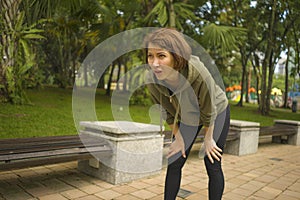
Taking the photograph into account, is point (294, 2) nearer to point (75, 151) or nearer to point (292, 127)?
point (292, 127)

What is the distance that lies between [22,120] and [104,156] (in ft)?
9.85

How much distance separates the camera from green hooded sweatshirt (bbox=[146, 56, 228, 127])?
156 cm

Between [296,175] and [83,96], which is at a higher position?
[83,96]

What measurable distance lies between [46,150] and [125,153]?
30.3 inches

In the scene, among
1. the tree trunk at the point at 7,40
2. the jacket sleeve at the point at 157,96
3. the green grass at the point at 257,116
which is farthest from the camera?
the green grass at the point at 257,116

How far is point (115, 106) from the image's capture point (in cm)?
265

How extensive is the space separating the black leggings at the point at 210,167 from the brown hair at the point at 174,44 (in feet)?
1.65

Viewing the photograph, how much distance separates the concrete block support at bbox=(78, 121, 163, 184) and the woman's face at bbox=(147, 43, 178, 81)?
4.30 ft

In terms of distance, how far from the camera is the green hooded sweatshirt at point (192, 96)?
5.13ft

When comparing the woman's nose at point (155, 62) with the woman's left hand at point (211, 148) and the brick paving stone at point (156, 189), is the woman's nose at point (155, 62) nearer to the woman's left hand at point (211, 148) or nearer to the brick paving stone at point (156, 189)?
the woman's left hand at point (211, 148)

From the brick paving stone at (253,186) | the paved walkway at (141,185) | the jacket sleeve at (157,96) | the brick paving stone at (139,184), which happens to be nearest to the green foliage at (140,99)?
the paved walkway at (141,185)

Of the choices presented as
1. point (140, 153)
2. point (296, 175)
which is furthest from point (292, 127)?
point (140, 153)

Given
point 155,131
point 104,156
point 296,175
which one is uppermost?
point 155,131

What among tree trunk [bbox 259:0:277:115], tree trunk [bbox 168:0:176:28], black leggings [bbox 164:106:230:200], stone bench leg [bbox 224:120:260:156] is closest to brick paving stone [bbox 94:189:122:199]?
black leggings [bbox 164:106:230:200]
